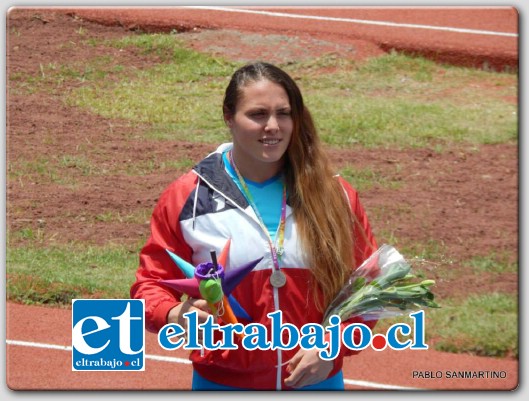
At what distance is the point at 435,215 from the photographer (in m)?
7.52

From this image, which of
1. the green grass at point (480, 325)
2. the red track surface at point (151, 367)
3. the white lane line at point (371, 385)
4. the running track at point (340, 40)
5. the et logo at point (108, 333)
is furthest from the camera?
the green grass at point (480, 325)

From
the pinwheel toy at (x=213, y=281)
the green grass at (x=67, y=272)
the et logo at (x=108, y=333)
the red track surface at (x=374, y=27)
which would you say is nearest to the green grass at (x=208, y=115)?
the green grass at (x=67, y=272)

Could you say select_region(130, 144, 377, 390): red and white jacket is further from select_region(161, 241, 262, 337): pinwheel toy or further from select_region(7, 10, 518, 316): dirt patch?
select_region(7, 10, 518, 316): dirt patch

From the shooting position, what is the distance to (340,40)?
7629mm

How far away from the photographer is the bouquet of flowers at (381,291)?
11.4ft

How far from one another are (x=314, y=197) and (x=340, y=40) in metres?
4.39

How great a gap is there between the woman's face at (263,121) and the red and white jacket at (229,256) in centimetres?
15

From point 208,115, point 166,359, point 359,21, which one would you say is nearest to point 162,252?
point 166,359

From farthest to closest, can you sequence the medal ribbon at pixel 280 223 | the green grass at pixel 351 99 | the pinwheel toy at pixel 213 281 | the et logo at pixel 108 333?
the green grass at pixel 351 99 → the et logo at pixel 108 333 → the medal ribbon at pixel 280 223 → the pinwheel toy at pixel 213 281

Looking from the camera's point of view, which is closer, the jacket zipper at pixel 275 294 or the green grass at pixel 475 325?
the jacket zipper at pixel 275 294

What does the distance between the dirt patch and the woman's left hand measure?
3.53 meters

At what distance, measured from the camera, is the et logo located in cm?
446

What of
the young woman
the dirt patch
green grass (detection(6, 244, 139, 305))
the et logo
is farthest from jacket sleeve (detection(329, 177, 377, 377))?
the dirt patch

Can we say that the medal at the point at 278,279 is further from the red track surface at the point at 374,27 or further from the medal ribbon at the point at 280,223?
the red track surface at the point at 374,27
